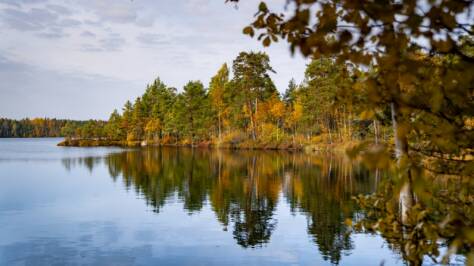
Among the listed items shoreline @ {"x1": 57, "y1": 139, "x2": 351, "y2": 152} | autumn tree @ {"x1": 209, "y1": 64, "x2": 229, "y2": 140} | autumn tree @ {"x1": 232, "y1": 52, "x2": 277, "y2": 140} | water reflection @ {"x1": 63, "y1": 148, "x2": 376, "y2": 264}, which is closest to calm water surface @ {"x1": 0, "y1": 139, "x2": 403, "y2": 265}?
water reflection @ {"x1": 63, "y1": 148, "x2": 376, "y2": 264}

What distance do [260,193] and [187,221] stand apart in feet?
22.3

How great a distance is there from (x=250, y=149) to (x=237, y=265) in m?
52.3

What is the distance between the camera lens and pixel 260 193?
22.4 m

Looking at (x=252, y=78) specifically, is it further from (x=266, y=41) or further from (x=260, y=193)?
(x=266, y=41)

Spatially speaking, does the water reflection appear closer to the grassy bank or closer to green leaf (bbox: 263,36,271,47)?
green leaf (bbox: 263,36,271,47)

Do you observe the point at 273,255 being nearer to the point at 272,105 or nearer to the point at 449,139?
the point at 449,139

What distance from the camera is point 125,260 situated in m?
11.9

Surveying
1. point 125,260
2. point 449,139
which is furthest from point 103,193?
point 449,139

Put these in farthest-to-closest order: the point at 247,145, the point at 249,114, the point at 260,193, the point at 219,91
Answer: the point at 219,91 < the point at 249,114 < the point at 247,145 < the point at 260,193

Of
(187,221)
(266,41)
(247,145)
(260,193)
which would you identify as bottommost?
(187,221)

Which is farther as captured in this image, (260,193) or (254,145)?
(254,145)

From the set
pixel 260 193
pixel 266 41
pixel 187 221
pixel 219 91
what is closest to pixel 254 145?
pixel 219 91

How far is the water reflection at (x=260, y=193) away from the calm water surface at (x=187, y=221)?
5 cm

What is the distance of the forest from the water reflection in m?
19.7
